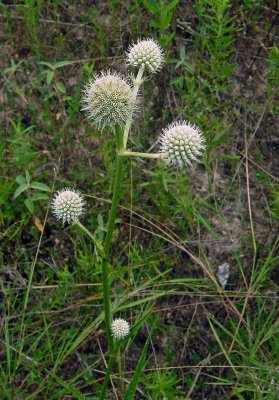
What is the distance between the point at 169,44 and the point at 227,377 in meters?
2.85

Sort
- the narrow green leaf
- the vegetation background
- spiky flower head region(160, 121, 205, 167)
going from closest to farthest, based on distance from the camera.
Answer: spiky flower head region(160, 121, 205, 167), the vegetation background, the narrow green leaf

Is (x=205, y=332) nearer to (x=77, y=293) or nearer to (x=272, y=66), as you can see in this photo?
(x=77, y=293)

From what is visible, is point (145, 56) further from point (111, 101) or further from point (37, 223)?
point (37, 223)

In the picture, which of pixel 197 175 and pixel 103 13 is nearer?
pixel 197 175

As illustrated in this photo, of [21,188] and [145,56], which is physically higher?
[145,56]

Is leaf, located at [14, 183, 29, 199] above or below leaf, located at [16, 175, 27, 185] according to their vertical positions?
below

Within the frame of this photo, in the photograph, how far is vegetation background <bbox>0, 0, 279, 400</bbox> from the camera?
3527 mm

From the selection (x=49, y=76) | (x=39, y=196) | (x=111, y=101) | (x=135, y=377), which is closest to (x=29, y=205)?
(x=39, y=196)

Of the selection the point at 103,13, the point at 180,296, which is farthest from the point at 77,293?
the point at 103,13

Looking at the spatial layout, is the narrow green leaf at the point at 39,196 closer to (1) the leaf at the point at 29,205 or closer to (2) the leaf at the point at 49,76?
(1) the leaf at the point at 29,205

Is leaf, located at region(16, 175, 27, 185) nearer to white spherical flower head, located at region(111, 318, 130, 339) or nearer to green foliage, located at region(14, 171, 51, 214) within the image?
green foliage, located at region(14, 171, 51, 214)

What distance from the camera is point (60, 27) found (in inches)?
191

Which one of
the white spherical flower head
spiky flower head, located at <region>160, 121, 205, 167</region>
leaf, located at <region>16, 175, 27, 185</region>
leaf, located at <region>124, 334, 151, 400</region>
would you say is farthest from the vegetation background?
spiky flower head, located at <region>160, 121, 205, 167</region>

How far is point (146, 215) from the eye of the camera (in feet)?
13.3
